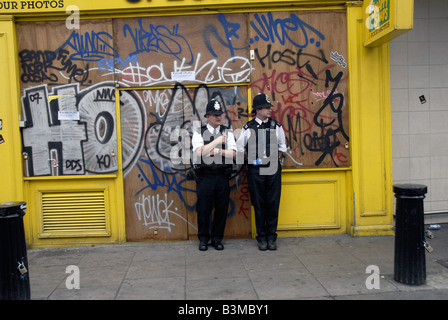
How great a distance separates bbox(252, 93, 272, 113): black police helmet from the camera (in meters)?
5.77

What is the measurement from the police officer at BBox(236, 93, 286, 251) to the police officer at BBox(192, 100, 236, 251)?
0.27m

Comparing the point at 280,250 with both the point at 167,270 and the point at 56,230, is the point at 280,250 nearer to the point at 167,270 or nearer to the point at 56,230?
the point at 167,270

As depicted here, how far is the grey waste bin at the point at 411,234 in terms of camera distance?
4461mm

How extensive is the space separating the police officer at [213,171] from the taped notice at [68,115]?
1.86m

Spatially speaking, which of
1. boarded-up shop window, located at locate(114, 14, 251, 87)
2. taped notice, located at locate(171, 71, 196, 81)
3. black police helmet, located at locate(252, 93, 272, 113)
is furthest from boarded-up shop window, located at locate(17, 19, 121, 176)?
black police helmet, located at locate(252, 93, 272, 113)

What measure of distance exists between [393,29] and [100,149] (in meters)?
4.38

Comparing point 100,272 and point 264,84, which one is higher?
point 264,84

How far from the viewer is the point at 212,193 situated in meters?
5.87

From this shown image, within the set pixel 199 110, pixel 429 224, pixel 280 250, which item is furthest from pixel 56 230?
pixel 429 224

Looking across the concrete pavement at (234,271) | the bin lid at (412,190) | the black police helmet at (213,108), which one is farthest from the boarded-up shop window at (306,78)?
the bin lid at (412,190)

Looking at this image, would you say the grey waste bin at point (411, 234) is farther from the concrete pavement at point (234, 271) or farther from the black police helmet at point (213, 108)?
the black police helmet at point (213, 108)

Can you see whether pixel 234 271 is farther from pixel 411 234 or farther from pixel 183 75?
pixel 183 75

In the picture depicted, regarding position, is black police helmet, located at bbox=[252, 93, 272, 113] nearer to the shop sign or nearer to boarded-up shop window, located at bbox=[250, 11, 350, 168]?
boarded-up shop window, located at bbox=[250, 11, 350, 168]

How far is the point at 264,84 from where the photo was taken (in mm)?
6281
